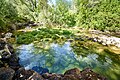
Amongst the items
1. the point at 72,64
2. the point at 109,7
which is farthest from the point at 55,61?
the point at 109,7

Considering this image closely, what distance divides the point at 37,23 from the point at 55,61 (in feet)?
109

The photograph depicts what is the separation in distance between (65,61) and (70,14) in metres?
27.9

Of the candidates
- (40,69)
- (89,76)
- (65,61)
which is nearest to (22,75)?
(89,76)

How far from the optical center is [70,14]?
43.9m

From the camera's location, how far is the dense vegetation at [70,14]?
35.3 metres

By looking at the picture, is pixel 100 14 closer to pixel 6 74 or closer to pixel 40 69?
pixel 40 69

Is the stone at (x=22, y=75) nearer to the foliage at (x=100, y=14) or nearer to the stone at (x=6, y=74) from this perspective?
the stone at (x=6, y=74)

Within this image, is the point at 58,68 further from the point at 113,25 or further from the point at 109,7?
the point at 109,7

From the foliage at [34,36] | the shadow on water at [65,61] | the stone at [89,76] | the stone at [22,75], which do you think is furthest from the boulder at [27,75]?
the foliage at [34,36]

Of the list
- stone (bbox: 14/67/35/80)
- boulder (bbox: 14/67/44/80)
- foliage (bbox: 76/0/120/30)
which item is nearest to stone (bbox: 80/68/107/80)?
boulder (bbox: 14/67/44/80)

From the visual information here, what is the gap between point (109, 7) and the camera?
3722cm

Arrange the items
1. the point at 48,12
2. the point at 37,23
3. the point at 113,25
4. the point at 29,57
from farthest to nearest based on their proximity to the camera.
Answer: the point at 37,23 < the point at 48,12 < the point at 113,25 < the point at 29,57

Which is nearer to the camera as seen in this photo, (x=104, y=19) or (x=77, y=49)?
(x=77, y=49)

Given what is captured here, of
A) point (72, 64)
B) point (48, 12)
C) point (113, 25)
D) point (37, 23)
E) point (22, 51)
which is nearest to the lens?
point (72, 64)
